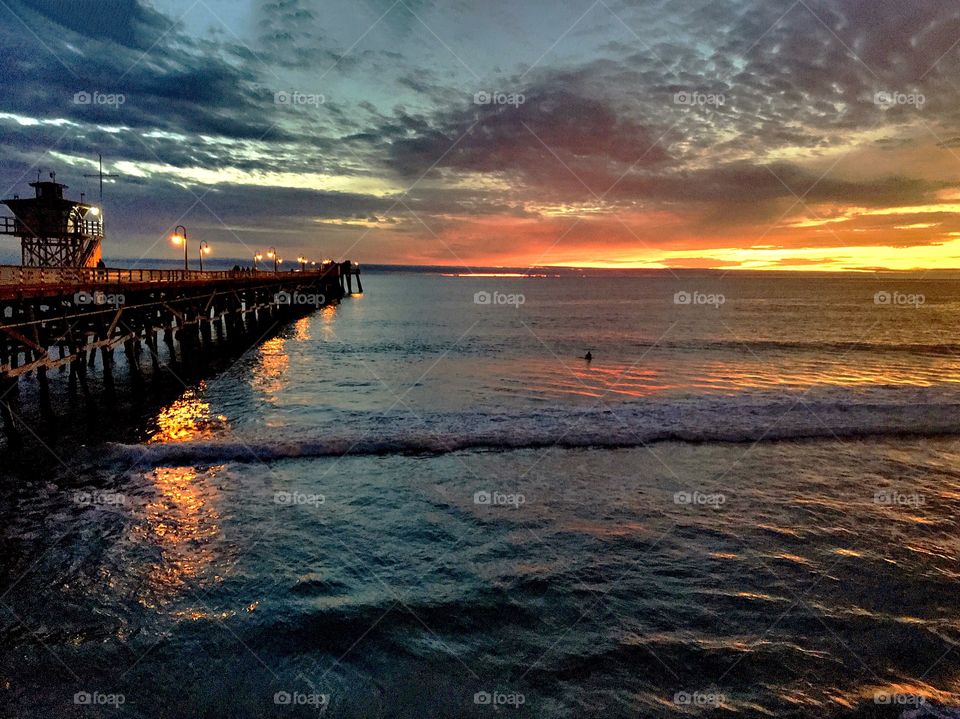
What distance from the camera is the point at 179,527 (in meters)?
9.85

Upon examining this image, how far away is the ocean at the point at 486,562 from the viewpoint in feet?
19.6

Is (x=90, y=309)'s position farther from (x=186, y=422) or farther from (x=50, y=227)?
(x=50, y=227)

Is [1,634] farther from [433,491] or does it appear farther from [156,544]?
[433,491]

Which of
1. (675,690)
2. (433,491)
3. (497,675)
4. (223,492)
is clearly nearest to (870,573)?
(675,690)

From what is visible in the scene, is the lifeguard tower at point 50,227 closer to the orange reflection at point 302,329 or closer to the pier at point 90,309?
the pier at point 90,309

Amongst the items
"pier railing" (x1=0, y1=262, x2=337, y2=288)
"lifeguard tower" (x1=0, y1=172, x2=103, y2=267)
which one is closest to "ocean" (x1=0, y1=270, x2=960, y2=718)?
"pier railing" (x1=0, y1=262, x2=337, y2=288)

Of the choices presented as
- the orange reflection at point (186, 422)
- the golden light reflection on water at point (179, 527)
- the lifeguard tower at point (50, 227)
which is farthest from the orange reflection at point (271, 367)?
the lifeguard tower at point (50, 227)

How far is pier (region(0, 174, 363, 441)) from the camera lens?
15831mm

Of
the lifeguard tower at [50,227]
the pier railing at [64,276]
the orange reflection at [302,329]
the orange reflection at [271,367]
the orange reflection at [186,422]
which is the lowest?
the orange reflection at [186,422]

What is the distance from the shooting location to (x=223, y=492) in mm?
11656

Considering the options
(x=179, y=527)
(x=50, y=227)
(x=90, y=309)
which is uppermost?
(x=50, y=227)

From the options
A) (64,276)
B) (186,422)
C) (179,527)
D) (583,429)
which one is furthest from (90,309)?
(583,429)

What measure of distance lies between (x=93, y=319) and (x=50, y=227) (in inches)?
1108

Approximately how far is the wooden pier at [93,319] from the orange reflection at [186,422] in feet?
9.42
